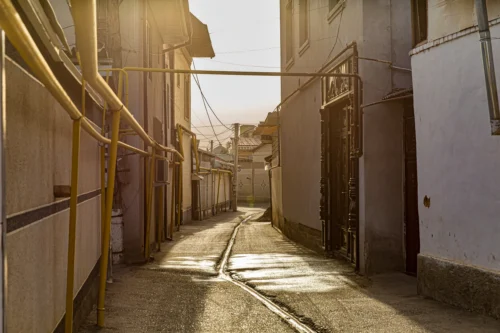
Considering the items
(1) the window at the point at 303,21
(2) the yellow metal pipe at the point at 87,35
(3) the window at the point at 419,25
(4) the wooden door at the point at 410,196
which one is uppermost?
(1) the window at the point at 303,21

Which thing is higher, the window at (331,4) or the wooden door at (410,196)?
the window at (331,4)

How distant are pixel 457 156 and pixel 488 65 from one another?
1.26 meters

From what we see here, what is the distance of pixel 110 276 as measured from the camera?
27.8 ft

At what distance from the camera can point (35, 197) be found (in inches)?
147

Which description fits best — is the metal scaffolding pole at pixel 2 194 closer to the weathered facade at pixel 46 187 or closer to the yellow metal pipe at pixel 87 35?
the weathered facade at pixel 46 187

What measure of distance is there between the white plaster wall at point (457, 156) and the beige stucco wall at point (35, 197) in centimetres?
417

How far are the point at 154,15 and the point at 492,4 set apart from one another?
966cm

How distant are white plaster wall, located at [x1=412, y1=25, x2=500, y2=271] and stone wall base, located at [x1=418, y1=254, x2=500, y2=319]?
0.10m

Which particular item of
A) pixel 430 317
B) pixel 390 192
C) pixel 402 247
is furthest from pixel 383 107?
pixel 430 317

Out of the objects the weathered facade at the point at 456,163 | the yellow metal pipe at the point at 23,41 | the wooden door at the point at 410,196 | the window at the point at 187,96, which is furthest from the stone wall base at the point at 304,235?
the yellow metal pipe at the point at 23,41

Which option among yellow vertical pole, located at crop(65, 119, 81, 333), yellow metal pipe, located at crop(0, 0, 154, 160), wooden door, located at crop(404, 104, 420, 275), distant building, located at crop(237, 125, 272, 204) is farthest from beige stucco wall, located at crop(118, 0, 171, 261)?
distant building, located at crop(237, 125, 272, 204)

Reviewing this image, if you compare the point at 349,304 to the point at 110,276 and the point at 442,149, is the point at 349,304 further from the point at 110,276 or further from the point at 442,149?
the point at 110,276

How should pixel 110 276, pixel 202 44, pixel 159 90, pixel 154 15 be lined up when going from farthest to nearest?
pixel 202 44 → pixel 159 90 → pixel 154 15 → pixel 110 276

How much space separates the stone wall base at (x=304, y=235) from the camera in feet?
42.2
